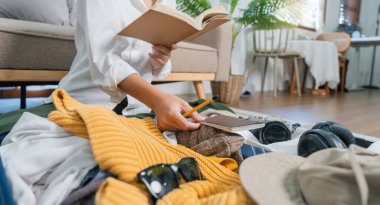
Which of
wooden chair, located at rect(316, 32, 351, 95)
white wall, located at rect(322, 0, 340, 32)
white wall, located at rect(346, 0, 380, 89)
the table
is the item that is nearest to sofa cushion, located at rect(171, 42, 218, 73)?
wooden chair, located at rect(316, 32, 351, 95)

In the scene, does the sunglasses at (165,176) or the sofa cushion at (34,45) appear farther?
the sofa cushion at (34,45)

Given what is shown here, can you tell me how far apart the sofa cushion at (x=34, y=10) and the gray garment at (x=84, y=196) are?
1.27 m

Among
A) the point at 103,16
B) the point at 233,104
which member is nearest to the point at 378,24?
the point at 233,104

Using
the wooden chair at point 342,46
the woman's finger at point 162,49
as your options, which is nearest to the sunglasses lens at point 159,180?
the woman's finger at point 162,49

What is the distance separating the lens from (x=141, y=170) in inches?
14.1

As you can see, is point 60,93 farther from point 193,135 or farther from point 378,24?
point 378,24

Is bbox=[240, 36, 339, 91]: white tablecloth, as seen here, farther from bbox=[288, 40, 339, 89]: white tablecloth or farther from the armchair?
the armchair

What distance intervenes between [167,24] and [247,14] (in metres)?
1.99

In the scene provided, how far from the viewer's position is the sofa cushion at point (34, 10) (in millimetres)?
1331

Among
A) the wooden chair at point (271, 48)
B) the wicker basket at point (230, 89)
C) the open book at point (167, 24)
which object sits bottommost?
the wicker basket at point (230, 89)

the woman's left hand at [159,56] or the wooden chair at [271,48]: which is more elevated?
the woman's left hand at [159,56]

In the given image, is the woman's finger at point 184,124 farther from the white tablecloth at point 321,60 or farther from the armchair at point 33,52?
the white tablecloth at point 321,60

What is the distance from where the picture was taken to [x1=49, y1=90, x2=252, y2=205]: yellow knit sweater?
321mm

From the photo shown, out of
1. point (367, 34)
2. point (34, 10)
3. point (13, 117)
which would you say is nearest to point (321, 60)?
point (367, 34)
